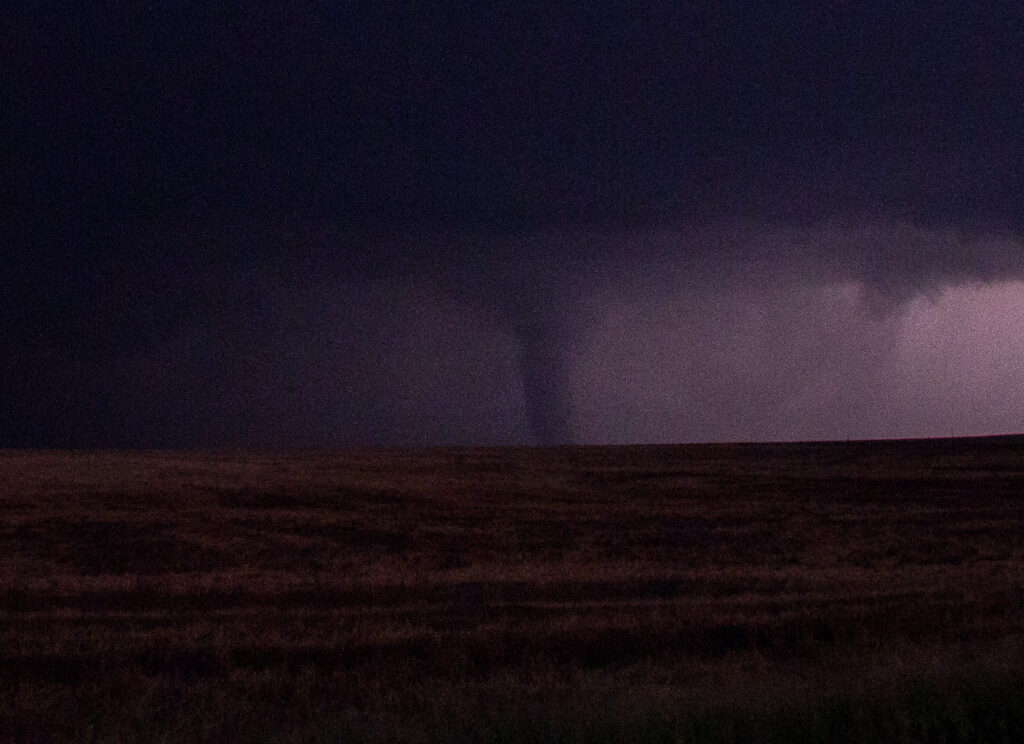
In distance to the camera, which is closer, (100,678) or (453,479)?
(100,678)

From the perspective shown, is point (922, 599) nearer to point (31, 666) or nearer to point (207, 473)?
point (31, 666)

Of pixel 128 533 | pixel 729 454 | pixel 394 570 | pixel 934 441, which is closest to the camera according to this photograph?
pixel 394 570

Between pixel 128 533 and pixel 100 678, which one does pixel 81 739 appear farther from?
pixel 128 533

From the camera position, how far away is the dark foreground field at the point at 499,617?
8.37 m

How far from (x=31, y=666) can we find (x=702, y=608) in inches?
349

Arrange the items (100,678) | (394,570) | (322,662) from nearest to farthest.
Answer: (100,678)
(322,662)
(394,570)

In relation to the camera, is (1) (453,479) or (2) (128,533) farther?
(1) (453,479)

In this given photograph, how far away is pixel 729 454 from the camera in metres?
82.4

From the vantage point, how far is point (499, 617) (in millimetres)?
16328

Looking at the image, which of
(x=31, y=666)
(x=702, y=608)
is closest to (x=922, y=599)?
(x=702, y=608)

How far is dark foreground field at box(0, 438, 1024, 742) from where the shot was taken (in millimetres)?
8367

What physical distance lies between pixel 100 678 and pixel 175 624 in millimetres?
3184

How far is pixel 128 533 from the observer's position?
29.7m

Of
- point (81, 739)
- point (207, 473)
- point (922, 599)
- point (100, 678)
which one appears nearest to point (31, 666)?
point (100, 678)
